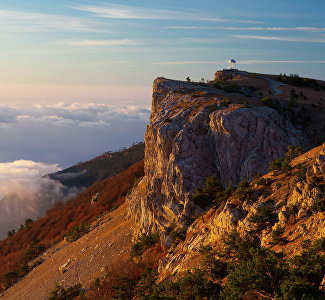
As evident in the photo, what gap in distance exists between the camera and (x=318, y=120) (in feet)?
136

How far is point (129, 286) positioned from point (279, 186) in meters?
13.0

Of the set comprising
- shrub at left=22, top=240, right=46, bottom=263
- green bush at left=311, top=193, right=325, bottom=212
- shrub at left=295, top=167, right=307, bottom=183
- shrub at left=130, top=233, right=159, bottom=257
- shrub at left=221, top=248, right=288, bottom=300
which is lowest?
shrub at left=22, top=240, right=46, bottom=263

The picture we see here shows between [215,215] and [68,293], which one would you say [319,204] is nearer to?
[215,215]

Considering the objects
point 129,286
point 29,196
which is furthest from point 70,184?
point 129,286

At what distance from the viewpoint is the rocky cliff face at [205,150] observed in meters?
34.6

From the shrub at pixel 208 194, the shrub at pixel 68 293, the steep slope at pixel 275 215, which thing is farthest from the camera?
the shrub at pixel 68 293

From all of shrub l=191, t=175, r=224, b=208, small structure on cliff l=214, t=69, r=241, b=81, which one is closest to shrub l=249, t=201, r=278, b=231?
shrub l=191, t=175, r=224, b=208

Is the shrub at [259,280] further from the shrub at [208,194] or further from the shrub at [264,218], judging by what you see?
the shrub at [208,194]

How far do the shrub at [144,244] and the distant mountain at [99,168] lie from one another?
259ft

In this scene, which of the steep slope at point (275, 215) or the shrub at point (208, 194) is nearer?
the steep slope at point (275, 215)

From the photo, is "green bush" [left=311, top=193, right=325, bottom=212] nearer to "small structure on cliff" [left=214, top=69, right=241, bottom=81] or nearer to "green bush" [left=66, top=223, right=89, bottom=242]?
"green bush" [left=66, top=223, right=89, bottom=242]

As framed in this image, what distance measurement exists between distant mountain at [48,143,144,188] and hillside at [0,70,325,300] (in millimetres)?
63142

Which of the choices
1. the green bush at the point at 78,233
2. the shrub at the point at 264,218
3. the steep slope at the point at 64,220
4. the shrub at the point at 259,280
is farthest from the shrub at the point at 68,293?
the steep slope at the point at 64,220

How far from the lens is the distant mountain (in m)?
120
